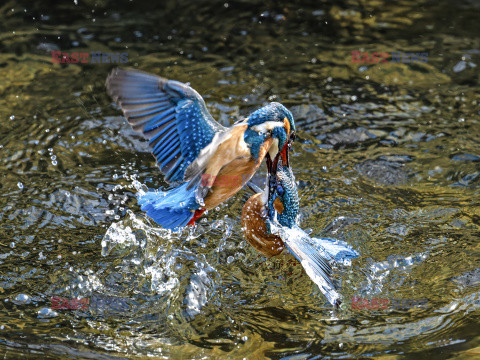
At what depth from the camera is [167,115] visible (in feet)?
11.6

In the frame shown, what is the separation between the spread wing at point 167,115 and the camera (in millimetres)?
3480

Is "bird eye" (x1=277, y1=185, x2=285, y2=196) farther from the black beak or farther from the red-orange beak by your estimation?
the red-orange beak

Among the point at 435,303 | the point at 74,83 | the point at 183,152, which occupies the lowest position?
the point at 435,303

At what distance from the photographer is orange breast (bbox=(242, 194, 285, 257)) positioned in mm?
3604

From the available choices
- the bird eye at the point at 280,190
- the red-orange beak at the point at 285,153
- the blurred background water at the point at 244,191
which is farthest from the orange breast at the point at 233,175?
the blurred background water at the point at 244,191

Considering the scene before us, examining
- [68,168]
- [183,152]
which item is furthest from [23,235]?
[183,152]

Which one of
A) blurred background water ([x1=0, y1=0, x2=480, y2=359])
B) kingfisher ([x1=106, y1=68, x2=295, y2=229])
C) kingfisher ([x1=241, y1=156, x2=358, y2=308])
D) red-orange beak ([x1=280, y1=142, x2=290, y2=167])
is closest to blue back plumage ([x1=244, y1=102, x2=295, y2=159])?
kingfisher ([x1=106, y1=68, x2=295, y2=229])

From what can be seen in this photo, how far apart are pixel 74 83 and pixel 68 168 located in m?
1.28

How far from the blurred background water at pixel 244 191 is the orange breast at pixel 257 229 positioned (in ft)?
0.70

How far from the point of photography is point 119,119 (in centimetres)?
514

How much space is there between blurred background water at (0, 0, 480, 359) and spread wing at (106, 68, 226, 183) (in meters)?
0.68

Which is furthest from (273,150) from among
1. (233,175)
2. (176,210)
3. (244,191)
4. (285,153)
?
(244,191)

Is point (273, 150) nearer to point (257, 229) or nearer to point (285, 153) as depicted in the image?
point (285, 153)

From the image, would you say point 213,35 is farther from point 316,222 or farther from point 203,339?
point 203,339
